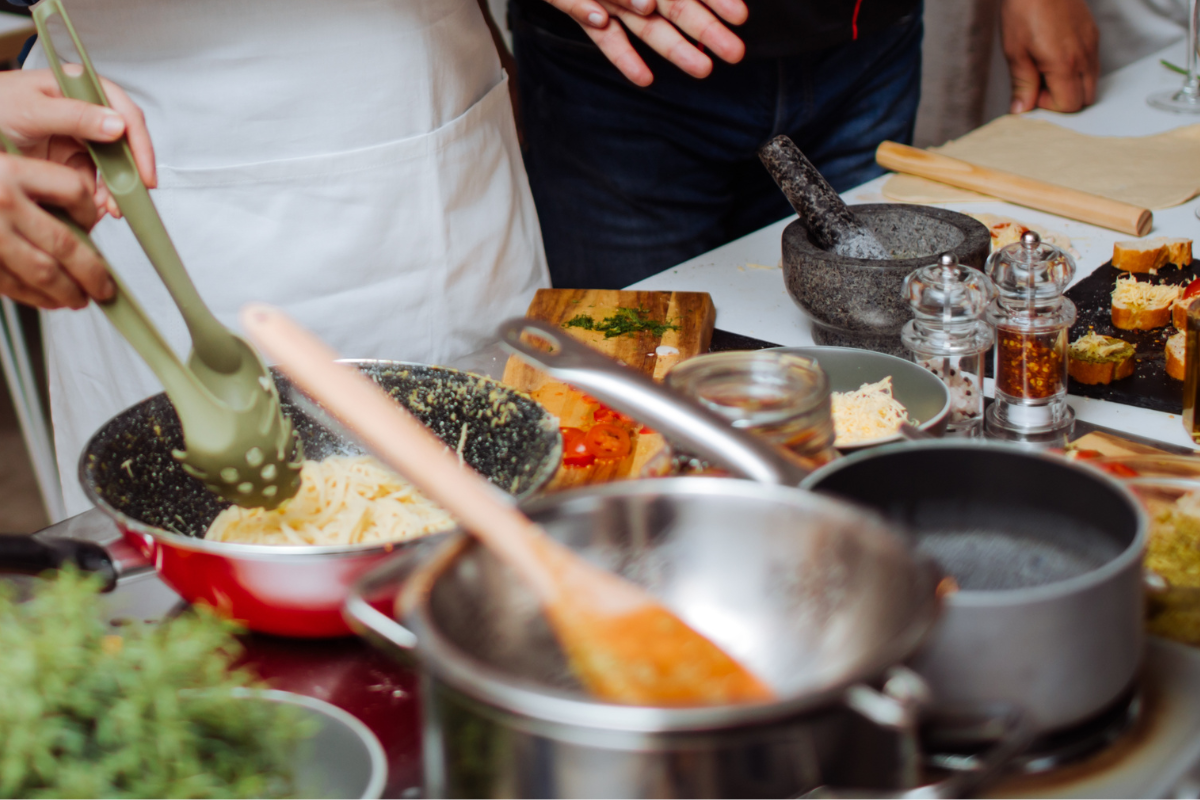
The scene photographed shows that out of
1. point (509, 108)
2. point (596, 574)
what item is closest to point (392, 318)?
point (509, 108)

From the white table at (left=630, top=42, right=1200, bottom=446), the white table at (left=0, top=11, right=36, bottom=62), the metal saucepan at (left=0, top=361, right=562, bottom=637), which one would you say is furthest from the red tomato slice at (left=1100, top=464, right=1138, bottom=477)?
the white table at (left=0, top=11, right=36, bottom=62)

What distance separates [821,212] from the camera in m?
1.24

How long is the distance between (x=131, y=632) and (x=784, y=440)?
39 cm

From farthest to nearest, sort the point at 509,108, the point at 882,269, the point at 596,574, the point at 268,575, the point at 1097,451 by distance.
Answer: the point at 509,108
the point at 882,269
the point at 1097,451
the point at 268,575
the point at 596,574

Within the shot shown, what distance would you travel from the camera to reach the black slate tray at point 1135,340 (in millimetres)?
1111

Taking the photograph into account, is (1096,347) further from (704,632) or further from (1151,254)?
(704,632)

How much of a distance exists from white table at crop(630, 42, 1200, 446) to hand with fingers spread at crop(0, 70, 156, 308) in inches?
29.7

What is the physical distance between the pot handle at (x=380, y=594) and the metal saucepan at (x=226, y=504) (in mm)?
138

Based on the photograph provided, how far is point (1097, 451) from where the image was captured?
36.9 inches

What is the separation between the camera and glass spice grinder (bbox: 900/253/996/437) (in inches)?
39.6

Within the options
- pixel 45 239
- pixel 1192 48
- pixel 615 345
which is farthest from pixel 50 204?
pixel 1192 48

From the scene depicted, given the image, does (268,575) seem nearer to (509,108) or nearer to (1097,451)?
(1097,451)

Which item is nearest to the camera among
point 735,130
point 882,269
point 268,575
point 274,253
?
point 268,575

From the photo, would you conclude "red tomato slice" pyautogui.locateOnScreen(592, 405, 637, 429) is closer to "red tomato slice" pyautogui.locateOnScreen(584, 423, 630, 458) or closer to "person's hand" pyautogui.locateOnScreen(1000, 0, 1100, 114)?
"red tomato slice" pyautogui.locateOnScreen(584, 423, 630, 458)
